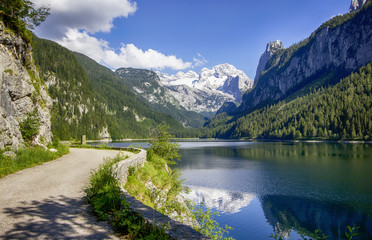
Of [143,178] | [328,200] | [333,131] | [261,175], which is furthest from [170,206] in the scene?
[333,131]

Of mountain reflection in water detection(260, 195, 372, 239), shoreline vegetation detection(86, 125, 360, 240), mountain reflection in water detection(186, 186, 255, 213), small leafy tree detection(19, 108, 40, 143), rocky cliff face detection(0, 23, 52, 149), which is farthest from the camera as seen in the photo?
mountain reflection in water detection(186, 186, 255, 213)

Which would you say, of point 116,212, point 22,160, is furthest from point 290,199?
point 22,160

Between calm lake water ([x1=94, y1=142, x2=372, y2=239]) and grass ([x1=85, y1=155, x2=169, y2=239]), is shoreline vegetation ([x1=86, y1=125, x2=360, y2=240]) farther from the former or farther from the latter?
calm lake water ([x1=94, y1=142, x2=372, y2=239])

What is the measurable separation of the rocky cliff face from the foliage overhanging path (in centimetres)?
702

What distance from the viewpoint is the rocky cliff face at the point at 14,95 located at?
821 inches

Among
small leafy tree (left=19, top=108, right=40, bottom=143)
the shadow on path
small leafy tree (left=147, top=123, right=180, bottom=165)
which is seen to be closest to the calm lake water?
small leafy tree (left=147, top=123, right=180, bottom=165)

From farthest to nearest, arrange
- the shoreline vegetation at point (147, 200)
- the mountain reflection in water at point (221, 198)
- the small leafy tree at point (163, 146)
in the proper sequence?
the mountain reflection in water at point (221, 198) → the small leafy tree at point (163, 146) → the shoreline vegetation at point (147, 200)

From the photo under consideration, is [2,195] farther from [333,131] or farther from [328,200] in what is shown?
[333,131]

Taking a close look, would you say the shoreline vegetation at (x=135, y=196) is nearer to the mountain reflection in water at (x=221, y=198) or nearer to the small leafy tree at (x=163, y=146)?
the small leafy tree at (x=163, y=146)

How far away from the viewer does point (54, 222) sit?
8.48 m

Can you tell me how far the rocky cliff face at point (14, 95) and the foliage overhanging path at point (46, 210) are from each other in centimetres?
702

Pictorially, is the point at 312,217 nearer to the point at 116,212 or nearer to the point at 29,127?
the point at 116,212

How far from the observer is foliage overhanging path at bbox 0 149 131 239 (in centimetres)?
765

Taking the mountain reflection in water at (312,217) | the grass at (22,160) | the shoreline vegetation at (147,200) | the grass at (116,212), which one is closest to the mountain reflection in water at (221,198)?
the mountain reflection in water at (312,217)
